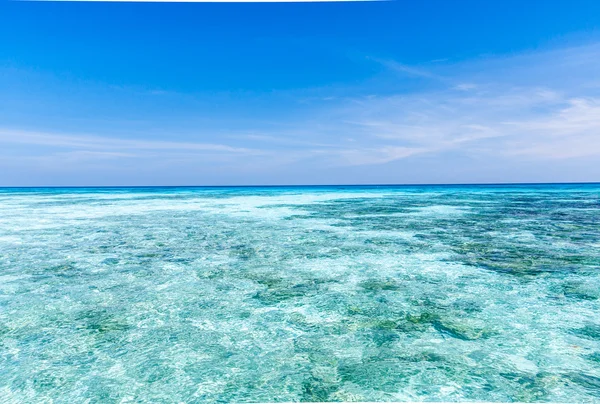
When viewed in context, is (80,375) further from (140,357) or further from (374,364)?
(374,364)

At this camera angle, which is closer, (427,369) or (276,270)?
(427,369)

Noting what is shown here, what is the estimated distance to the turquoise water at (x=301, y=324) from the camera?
99.9 inches

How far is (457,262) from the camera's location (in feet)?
19.3

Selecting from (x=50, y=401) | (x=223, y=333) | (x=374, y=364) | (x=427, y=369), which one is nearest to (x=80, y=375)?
(x=50, y=401)

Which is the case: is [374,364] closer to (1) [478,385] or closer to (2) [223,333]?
(1) [478,385]

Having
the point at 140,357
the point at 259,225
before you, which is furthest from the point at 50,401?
the point at 259,225

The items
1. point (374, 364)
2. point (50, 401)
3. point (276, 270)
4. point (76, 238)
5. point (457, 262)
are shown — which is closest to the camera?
point (50, 401)

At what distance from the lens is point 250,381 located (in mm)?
2605

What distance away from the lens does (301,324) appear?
11.6 feet

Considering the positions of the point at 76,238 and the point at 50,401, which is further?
the point at 76,238

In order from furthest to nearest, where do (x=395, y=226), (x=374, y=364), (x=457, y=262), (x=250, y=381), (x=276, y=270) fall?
(x=395, y=226)
(x=457, y=262)
(x=276, y=270)
(x=374, y=364)
(x=250, y=381)

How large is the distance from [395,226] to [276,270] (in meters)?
5.77

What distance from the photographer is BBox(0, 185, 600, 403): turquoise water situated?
254 centimetres

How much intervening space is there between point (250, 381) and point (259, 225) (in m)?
8.42
